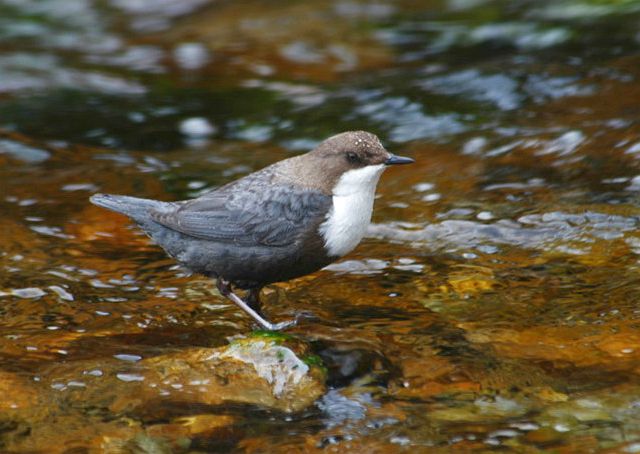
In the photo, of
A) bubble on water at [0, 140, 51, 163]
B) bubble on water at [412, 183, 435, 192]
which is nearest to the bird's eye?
bubble on water at [412, 183, 435, 192]

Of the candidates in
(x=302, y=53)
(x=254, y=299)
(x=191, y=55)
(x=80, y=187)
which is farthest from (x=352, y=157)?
(x=191, y=55)

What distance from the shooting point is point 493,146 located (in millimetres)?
7840

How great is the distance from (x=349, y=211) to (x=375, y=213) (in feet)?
6.47

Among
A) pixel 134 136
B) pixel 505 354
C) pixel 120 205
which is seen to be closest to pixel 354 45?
pixel 134 136

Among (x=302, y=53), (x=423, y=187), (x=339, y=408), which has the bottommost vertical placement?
(x=339, y=408)

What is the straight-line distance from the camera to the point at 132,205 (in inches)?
215

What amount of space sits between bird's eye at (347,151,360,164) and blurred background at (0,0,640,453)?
857mm

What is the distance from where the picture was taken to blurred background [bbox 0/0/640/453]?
4328 millimetres

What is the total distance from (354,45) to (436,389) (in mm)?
7256

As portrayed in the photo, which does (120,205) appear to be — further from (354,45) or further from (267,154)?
(354,45)

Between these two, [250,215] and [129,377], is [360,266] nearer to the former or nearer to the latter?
[250,215]

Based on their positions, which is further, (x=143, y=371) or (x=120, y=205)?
(x=120, y=205)

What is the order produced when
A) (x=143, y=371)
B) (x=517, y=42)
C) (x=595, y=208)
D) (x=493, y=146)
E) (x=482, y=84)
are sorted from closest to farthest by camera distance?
(x=143, y=371) < (x=595, y=208) < (x=493, y=146) < (x=482, y=84) < (x=517, y=42)

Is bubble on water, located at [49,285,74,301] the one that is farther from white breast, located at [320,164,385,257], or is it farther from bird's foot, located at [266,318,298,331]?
white breast, located at [320,164,385,257]
